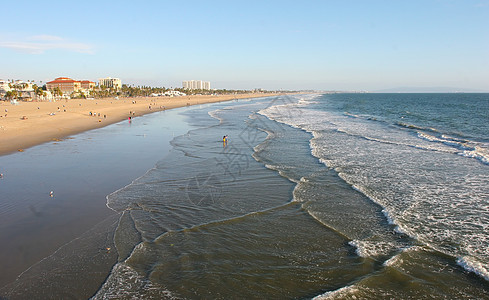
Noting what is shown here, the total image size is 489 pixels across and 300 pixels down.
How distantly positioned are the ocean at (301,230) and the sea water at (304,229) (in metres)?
0.03

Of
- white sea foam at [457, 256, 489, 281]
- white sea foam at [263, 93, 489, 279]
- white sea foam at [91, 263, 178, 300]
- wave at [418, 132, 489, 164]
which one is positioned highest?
wave at [418, 132, 489, 164]

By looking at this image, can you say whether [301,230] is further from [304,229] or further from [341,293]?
[341,293]

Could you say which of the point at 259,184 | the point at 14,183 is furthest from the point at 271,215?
the point at 14,183

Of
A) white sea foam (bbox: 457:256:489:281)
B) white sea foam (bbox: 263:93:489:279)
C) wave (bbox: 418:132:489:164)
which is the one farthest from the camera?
wave (bbox: 418:132:489:164)

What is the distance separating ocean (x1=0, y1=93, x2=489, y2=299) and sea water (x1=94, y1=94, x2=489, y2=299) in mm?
32

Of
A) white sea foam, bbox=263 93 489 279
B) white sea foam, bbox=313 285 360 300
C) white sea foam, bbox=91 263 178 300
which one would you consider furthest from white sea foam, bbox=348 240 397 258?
white sea foam, bbox=91 263 178 300

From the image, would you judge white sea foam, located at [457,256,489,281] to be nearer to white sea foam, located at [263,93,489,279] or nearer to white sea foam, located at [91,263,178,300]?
white sea foam, located at [263,93,489,279]

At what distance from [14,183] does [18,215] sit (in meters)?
3.94

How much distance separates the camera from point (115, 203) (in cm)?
1055

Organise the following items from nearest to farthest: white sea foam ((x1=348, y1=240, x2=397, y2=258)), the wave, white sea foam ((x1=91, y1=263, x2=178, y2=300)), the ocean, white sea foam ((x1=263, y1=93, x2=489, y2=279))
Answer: white sea foam ((x1=91, y1=263, x2=178, y2=300))
the ocean
white sea foam ((x1=348, y1=240, x2=397, y2=258))
white sea foam ((x1=263, y1=93, x2=489, y2=279))
the wave

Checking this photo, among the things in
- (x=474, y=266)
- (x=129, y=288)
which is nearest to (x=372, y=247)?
(x=474, y=266)

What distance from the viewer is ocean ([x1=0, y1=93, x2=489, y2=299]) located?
6.29 metres

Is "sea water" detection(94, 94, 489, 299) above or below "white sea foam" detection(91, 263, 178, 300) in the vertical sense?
above

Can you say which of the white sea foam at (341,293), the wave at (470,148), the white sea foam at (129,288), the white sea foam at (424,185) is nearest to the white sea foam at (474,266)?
A: the white sea foam at (424,185)
